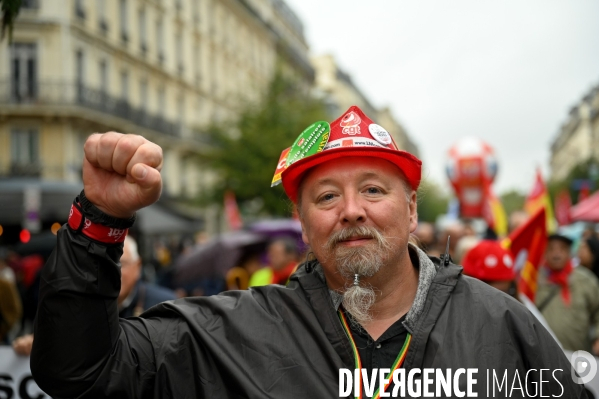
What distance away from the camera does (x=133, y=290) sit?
15.3 ft

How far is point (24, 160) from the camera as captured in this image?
2716 centimetres

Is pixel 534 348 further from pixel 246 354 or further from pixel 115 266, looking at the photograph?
pixel 115 266

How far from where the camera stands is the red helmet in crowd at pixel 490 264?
447cm

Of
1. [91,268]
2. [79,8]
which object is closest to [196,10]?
[79,8]

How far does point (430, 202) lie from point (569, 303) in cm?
8332

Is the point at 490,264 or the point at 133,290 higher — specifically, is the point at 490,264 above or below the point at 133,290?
above

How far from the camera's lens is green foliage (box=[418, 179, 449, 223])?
111 inches

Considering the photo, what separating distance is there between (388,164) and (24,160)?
27062 mm

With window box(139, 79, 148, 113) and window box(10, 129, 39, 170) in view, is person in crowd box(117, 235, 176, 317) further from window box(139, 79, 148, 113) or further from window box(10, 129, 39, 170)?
window box(139, 79, 148, 113)

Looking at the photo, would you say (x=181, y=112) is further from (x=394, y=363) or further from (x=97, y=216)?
(x=97, y=216)

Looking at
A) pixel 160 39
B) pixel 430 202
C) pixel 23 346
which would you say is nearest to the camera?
pixel 23 346

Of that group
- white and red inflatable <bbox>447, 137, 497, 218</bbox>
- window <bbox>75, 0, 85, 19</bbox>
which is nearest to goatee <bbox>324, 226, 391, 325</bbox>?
white and red inflatable <bbox>447, 137, 497, 218</bbox>

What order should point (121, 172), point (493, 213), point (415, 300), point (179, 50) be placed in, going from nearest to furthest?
point (121, 172) → point (415, 300) → point (493, 213) → point (179, 50)

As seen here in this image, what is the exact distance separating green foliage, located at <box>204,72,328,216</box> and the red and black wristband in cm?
2427
